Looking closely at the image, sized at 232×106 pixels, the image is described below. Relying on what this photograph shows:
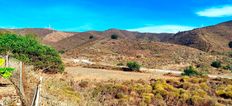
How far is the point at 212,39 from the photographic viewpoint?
125 meters

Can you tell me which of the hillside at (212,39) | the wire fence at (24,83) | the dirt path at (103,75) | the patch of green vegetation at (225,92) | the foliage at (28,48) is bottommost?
the patch of green vegetation at (225,92)

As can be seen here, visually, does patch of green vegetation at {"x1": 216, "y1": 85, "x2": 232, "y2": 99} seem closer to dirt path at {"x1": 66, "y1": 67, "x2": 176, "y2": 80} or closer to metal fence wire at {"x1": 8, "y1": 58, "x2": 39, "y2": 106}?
dirt path at {"x1": 66, "y1": 67, "x2": 176, "y2": 80}

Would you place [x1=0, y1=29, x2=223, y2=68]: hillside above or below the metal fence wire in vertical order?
above

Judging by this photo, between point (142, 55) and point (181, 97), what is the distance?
5196 cm

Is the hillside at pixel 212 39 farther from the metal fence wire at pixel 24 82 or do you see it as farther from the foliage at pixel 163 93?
the metal fence wire at pixel 24 82

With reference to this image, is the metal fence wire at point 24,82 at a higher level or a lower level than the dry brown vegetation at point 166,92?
higher

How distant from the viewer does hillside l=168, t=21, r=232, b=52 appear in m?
111

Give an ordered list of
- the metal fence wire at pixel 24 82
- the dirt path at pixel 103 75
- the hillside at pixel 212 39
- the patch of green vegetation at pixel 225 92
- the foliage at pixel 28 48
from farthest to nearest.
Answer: the hillside at pixel 212 39
the dirt path at pixel 103 75
the patch of green vegetation at pixel 225 92
the foliage at pixel 28 48
the metal fence wire at pixel 24 82

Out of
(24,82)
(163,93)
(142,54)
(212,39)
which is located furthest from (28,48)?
(212,39)

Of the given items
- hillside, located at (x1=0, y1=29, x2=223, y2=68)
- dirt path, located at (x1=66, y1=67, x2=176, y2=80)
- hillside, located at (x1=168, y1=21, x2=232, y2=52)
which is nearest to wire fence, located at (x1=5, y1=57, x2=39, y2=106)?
dirt path, located at (x1=66, y1=67, x2=176, y2=80)

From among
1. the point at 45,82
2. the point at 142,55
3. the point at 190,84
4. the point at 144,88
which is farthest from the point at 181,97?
the point at 142,55

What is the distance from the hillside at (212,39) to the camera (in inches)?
4387

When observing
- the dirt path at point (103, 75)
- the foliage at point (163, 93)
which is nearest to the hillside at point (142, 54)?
the dirt path at point (103, 75)

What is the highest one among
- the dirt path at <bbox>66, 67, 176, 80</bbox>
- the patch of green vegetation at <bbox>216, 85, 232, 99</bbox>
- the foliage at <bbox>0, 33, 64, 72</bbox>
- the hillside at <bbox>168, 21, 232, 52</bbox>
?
the hillside at <bbox>168, 21, 232, 52</bbox>
